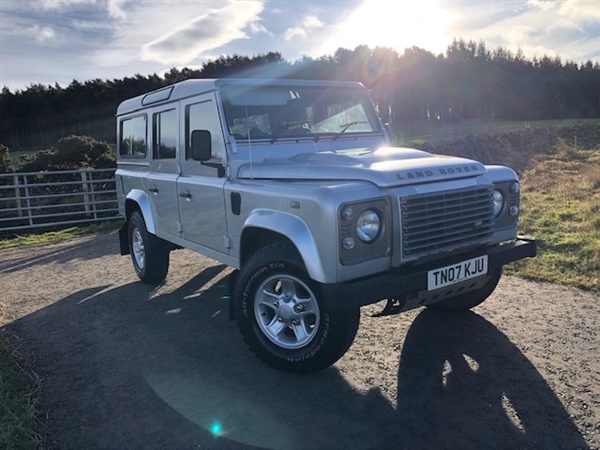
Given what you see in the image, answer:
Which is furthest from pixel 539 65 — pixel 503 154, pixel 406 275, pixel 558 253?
pixel 406 275

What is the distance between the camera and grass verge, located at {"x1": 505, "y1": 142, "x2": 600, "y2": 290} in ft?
19.4

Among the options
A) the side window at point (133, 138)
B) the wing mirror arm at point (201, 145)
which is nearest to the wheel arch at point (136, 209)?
the side window at point (133, 138)

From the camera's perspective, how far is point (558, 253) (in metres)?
6.68

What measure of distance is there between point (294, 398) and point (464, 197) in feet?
6.15

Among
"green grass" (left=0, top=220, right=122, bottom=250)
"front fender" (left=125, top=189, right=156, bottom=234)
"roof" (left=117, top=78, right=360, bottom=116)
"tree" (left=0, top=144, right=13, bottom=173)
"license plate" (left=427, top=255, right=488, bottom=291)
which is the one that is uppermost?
"roof" (left=117, top=78, right=360, bottom=116)

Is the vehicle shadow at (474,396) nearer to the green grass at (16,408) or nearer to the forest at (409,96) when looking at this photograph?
the green grass at (16,408)

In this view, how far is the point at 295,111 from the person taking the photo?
479 cm

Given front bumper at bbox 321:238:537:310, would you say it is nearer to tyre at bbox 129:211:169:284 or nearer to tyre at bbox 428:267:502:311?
tyre at bbox 428:267:502:311

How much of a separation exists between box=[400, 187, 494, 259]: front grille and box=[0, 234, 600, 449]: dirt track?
3.20 ft

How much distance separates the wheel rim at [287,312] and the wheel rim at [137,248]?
320 cm

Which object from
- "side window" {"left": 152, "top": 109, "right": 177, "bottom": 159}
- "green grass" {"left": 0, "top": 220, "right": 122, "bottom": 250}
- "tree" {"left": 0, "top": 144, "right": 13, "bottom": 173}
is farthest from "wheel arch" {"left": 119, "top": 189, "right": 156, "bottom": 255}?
"tree" {"left": 0, "top": 144, "right": 13, "bottom": 173}

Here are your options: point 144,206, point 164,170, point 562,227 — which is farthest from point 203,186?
point 562,227

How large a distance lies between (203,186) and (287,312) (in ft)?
5.35

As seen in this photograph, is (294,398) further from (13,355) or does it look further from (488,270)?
(13,355)
